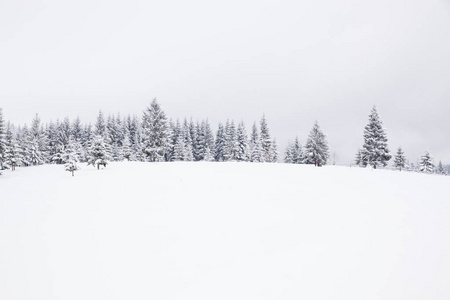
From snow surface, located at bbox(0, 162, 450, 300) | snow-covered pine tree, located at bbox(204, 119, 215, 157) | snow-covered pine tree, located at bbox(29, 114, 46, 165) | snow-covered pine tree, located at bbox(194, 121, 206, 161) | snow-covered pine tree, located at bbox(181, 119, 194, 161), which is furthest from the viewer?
snow-covered pine tree, located at bbox(204, 119, 215, 157)

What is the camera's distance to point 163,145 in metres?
42.9

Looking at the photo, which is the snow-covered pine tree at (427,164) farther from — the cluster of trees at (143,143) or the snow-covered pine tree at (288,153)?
the cluster of trees at (143,143)

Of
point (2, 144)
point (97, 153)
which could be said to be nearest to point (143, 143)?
point (97, 153)

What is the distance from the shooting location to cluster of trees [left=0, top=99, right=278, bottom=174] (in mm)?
42312

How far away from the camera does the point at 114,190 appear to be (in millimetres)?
15531

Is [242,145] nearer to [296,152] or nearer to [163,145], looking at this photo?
[296,152]

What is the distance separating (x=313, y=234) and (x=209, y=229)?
401cm

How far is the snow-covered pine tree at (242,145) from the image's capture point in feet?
202

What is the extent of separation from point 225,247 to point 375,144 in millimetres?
45934

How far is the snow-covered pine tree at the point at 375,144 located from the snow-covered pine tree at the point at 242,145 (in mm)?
27398

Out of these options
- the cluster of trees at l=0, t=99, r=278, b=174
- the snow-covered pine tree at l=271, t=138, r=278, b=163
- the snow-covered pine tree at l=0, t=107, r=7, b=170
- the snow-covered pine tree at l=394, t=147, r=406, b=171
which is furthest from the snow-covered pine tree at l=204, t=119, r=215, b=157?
the snow-covered pine tree at l=394, t=147, r=406, b=171

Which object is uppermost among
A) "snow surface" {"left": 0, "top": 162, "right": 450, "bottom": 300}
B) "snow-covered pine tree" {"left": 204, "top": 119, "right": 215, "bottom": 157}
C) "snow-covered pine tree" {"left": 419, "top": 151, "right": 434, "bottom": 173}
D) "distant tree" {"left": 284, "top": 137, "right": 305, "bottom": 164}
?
"snow-covered pine tree" {"left": 204, "top": 119, "right": 215, "bottom": 157}

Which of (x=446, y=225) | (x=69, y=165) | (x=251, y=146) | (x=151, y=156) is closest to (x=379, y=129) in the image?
(x=251, y=146)

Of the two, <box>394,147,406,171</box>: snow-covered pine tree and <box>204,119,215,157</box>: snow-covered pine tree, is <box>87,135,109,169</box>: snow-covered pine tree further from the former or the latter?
<box>394,147,406,171</box>: snow-covered pine tree
